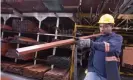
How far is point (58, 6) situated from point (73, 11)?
19.8 inches

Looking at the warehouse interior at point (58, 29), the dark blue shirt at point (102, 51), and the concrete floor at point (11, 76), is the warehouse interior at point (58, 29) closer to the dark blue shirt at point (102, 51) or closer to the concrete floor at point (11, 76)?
the concrete floor at point (11, 76)

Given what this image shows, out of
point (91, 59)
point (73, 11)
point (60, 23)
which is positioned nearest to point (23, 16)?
point (60, 23)

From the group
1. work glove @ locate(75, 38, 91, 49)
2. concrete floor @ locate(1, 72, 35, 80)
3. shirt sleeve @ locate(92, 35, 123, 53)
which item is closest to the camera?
work glove @ locate(75, 38, 91, 49)

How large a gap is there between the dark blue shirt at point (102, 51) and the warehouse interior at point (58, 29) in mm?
964

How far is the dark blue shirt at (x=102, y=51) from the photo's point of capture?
290 cm

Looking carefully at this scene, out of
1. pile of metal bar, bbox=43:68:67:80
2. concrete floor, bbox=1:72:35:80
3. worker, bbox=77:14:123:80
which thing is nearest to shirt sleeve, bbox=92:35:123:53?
worker, bbox=77:14:123:80

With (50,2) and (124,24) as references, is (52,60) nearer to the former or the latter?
(50,2)

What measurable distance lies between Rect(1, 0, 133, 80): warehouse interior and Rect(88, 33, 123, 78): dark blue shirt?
0.96m

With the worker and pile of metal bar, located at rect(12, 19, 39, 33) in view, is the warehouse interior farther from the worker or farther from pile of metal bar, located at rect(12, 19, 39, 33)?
the worker

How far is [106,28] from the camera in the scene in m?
3.21

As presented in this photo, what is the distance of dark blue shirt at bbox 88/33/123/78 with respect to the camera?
2.90m

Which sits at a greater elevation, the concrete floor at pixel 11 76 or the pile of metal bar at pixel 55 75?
the pile of metal bar at pixel 55 75

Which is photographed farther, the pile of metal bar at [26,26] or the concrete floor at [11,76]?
the pile of metal bar at [26,26]

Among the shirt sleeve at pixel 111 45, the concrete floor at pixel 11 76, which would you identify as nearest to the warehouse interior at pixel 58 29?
the concrete floor at pixel 11 76
